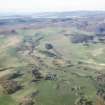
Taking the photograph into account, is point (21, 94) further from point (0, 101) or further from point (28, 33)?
point (28, 33)

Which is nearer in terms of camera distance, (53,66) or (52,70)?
(52,70)

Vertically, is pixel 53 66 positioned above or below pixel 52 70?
below

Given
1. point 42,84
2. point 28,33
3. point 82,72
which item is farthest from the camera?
point 28,33

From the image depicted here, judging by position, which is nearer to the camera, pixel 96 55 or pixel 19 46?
pixel 96 55

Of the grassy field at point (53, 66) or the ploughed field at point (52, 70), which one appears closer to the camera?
the ploughed field at point (52, 70)

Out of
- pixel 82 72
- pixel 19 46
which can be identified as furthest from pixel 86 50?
pixel 82 72

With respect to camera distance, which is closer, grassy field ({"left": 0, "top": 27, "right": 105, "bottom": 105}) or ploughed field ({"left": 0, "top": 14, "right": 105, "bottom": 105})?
ploughed field ({"left": 0, "top": 14, "right": 105, "bottom": 105})

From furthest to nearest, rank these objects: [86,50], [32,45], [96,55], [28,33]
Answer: [28,33] → [32,45] → [86,50] → [96,55]
